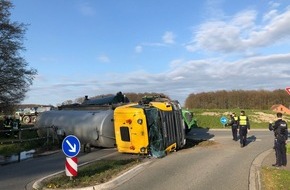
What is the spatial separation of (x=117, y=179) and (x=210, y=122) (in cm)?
3574

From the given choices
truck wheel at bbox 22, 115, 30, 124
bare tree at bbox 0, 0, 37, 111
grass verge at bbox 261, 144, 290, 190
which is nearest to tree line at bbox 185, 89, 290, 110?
truck wheel at bbox 22, 115, 30, 124

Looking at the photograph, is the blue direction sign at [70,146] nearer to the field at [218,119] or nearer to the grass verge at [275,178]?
the grass verge at [275,178]

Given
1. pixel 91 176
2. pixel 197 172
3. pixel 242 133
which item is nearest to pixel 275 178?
pixel 197 172

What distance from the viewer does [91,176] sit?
12297 millimetres

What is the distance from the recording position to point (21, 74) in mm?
34281

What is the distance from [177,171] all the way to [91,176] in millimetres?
2798

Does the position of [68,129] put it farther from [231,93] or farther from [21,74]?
[231,93]

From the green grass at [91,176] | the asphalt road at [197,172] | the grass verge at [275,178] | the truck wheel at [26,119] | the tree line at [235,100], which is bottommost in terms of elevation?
the grass verge at [275,178]

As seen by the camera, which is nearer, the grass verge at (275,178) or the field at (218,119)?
the grass verge at (275,178)

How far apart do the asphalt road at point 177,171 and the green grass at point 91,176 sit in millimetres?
622

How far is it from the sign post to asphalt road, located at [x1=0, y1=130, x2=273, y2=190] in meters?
1.10

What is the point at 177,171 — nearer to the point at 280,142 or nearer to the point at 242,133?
the point at 280,142

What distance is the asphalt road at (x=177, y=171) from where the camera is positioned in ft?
37.3

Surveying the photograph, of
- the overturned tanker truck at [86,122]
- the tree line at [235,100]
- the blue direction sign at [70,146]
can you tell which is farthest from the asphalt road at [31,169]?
the tree line at [235,100]
